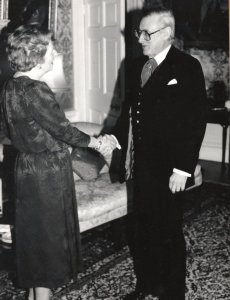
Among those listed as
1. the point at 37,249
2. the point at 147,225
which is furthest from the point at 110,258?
the point at 37,249

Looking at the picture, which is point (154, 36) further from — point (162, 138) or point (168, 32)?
point (162, 138)

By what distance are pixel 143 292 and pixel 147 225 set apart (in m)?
0.47

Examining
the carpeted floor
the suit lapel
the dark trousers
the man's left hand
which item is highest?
the suit lapel

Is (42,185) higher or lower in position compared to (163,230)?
higher

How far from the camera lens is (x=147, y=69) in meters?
2.39

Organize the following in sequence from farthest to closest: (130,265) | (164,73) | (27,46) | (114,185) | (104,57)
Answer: (104,57) < (114,185) < (130,265) < (164,73) < (27,46)

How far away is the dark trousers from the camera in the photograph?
247 cm

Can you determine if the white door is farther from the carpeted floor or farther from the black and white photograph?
the carpeted floor

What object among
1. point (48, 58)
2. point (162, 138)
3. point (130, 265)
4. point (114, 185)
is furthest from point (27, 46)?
point (130, 265)

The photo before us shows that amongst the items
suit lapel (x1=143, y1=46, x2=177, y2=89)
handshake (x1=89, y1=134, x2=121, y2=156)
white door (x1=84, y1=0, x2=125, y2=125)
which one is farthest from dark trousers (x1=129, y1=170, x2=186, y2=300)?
white door (x1=84, y1=0, x2=125, y2=125)

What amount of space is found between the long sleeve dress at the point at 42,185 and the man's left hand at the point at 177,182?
51 centimetres

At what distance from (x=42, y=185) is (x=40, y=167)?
10cm

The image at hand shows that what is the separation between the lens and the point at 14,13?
20.1 ft

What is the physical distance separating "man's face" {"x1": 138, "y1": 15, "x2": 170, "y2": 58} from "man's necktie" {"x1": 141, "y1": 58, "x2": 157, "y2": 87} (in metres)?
0.05
